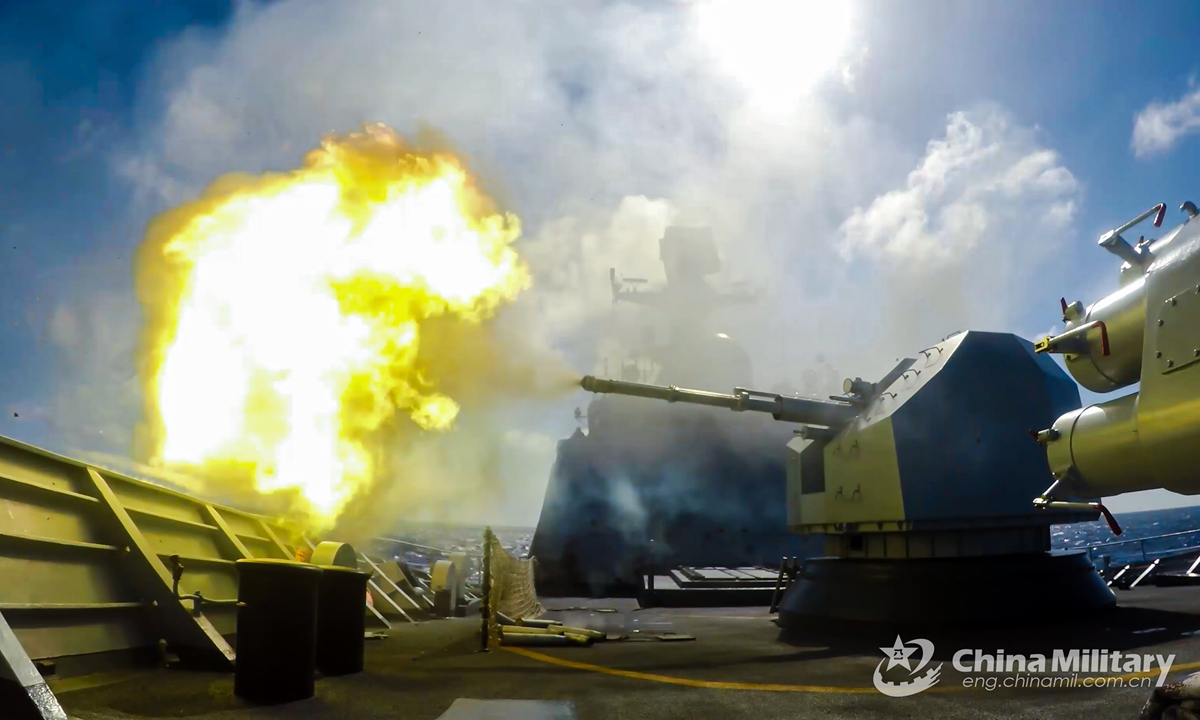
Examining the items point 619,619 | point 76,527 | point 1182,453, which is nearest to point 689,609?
point 619,619

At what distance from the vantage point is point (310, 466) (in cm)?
1068

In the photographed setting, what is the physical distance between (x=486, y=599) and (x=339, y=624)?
113 inches

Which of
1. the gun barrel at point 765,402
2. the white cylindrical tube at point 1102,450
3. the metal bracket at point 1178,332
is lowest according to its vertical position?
the white cylindrical tube at point 1102,450

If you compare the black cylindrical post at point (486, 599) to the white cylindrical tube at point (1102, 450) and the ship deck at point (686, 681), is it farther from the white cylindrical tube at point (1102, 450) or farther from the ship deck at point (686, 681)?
the white cylindrical tube at point (1102, 450)

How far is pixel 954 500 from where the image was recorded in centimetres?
993

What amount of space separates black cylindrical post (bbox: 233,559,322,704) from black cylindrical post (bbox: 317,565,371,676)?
3.83 feet

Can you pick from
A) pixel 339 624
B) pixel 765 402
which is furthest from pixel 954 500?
pixel 339 624

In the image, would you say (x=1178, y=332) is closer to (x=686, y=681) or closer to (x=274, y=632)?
(x=686, y=681)

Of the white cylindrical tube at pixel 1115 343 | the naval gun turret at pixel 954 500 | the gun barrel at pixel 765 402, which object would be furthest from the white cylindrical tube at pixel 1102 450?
the gun barrel at pixel 765 402

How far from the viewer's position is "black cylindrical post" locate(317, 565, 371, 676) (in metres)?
6.94

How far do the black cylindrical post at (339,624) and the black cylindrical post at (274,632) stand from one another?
3.83 feet

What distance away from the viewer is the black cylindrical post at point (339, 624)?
22.8 ft

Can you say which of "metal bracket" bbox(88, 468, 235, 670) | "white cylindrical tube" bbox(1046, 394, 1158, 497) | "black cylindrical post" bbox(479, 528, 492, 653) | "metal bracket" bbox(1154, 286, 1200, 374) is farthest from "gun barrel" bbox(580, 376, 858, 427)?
"metal bracket" bbox(1154, 286, 1200, 374)

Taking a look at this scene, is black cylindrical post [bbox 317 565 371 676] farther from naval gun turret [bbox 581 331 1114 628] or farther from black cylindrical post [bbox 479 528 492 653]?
naval gun turret [bbox 581 331 1114 628]
